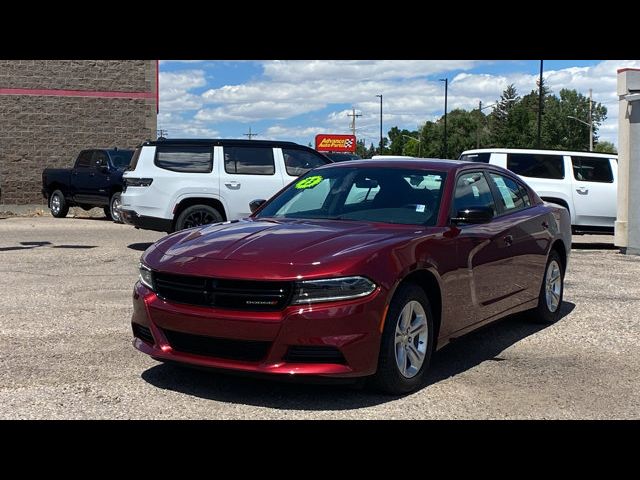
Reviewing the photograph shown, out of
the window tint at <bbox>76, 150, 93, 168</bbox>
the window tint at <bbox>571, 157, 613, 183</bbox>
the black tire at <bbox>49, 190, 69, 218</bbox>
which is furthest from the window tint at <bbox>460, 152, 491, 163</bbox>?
the black tire at <bbox>49, 190, 69, 218</bbox>

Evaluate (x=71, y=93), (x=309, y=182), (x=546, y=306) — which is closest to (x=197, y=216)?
(x=309, y=182)

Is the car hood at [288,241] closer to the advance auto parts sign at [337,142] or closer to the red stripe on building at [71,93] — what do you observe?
the red stripe on building at [71,93]

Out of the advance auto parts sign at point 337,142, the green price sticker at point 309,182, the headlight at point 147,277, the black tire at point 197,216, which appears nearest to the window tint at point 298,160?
the black tire at point 197,216

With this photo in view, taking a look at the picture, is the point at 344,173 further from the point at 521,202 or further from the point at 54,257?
the point at 54,257

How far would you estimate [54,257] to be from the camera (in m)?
12.4

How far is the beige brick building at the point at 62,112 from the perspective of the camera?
28953 millimetres

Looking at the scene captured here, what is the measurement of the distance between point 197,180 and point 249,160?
105 centimetres

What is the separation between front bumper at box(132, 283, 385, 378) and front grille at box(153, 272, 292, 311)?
0.16ft

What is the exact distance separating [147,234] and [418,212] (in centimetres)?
1163

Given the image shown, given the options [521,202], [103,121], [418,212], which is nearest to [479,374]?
[418,212]

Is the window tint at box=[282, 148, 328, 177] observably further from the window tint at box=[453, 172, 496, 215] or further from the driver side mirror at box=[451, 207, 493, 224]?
the driver side mirror at box=[451, 207, 493, 224]

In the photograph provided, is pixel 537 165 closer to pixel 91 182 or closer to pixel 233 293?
pixel 91 182

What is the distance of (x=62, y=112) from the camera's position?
96.4 ft
